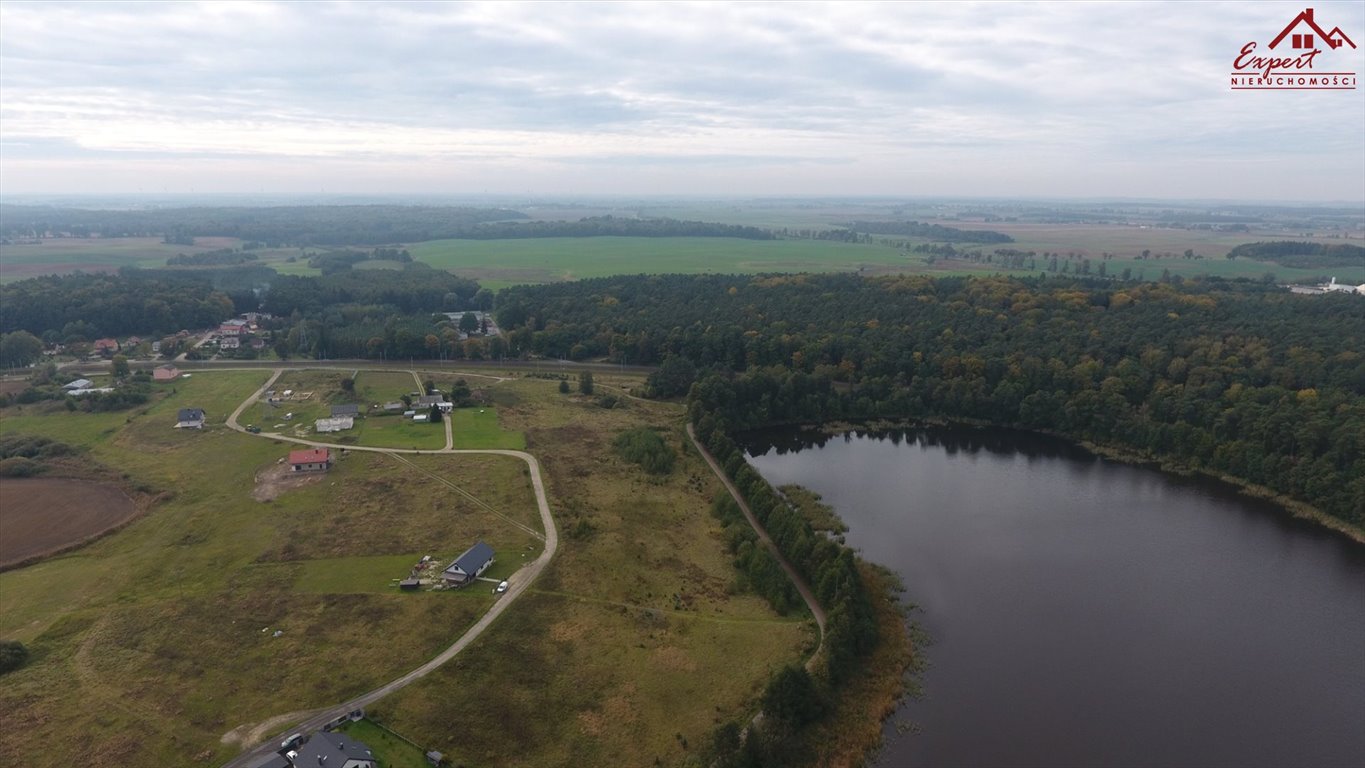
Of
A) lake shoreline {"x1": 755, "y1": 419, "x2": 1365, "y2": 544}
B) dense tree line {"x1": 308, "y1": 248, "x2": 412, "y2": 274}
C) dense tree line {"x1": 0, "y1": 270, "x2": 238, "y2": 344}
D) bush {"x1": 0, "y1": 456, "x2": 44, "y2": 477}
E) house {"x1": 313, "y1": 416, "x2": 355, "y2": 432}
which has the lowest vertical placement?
lake shoreline {"x1": 755, "y1": 419, "x2": 1365, "y2": 544}

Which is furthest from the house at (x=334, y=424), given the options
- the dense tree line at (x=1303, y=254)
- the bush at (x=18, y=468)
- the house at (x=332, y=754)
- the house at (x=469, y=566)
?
the dense tree line at (x=1303, y=254)

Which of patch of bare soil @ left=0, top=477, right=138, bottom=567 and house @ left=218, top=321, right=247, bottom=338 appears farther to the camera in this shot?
house @ left=218, top=321, right=247, bottom=338

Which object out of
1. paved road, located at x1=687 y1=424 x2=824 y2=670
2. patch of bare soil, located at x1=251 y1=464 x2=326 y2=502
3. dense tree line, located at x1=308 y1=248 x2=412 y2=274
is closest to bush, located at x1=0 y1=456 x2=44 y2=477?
patch of bare soil, located at x1=251 y1=464 x2=326 y2=502

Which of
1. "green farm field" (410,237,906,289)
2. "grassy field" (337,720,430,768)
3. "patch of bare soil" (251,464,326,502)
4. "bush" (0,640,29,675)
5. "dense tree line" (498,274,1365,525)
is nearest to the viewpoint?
"grassy field" (337,720,430,768)

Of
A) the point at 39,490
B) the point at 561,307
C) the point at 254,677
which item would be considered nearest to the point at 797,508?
the point at 254,677

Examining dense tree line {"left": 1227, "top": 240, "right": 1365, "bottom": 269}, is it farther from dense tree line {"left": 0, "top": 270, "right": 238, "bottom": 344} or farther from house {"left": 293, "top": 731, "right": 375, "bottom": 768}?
dense tree line {"left": 0, "top": 270, "right": 238, "bottom": 344}

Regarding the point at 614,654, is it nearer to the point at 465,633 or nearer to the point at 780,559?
the point at 465,633

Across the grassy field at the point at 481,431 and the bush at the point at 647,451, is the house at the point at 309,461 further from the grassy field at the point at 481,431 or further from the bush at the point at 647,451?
the bush at the point at 647,451

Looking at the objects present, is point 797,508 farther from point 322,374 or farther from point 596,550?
point 322,374
